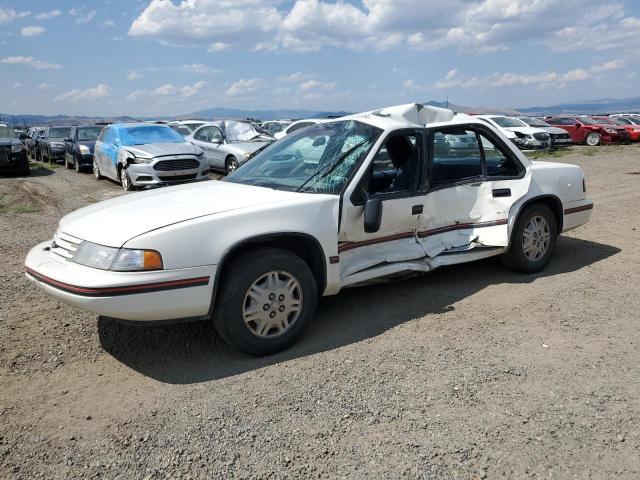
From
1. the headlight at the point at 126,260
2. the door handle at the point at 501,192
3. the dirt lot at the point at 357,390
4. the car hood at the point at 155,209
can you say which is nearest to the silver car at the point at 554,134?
the door handle at the point at 501,192

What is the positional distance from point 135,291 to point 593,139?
27.7 meters

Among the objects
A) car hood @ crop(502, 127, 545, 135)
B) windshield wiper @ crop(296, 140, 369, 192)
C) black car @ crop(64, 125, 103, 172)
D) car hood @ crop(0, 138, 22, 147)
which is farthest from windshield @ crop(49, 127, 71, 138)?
windshield wiper @ crop(296, 140, 369, 192)

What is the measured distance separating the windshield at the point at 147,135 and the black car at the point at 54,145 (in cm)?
820

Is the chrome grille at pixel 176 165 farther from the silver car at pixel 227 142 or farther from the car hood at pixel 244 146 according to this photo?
the car hood at pixel 244 146

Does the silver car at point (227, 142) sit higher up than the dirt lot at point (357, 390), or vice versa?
the silver car at point (227, 142)

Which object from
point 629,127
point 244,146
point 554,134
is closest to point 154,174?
point 244,146

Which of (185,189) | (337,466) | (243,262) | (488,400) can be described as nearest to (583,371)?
(488,400)

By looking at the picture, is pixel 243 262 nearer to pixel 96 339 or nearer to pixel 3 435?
pixel 96 339

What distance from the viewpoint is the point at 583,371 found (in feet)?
11.3

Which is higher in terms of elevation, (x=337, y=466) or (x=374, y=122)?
(x=374, y=122)

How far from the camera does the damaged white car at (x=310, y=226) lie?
3.34m

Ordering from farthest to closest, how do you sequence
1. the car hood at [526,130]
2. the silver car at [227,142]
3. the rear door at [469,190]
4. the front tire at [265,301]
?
the car hood at [526,130], the silver car at [227,142], the rear door at [469,190], the front tire at [265,301]

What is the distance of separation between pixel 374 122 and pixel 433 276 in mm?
1696

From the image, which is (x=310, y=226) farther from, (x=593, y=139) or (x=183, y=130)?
(x=593, y=139)
